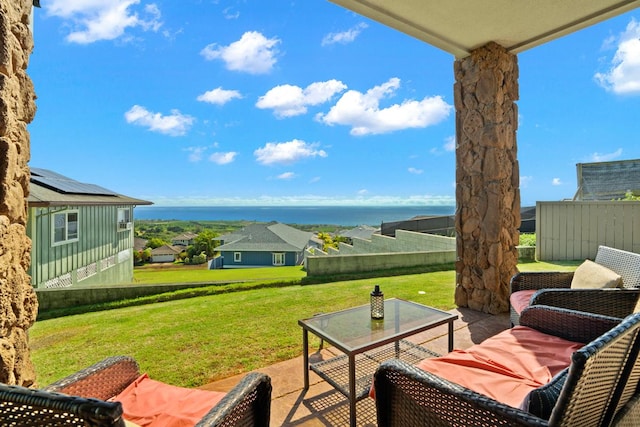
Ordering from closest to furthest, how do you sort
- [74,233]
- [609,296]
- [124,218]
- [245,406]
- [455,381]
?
[245,406], [455,381], [609,296], [74,233], [124,218]

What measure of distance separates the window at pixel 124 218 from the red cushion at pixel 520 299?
41.4 ft

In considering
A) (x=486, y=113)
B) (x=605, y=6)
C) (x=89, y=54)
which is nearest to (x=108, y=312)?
(x=486, y=113)

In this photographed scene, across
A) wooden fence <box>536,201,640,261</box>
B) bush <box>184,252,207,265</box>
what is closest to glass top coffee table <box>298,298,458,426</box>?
wooden fence <box>536,201,640,261</box>

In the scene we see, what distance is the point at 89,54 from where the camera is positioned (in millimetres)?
15391

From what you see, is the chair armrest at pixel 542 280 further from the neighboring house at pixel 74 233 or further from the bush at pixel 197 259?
the bush at pixel 197 259

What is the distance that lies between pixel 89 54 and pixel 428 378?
20.7 metres

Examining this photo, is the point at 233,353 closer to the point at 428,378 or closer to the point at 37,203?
the point at 428,378

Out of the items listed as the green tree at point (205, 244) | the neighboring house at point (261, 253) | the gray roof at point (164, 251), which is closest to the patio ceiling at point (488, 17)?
the neighboring house at point (261, 253)

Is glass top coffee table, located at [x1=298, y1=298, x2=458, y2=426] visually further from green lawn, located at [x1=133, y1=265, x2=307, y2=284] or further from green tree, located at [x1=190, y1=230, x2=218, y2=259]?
green tree, located at [x1=190, y1=230, x2=218, y2=259]

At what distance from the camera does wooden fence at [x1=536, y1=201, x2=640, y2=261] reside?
18.7 ft

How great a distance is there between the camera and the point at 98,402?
63 centimetres

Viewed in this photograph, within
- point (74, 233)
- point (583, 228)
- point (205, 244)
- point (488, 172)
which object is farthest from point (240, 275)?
point (205, 244)

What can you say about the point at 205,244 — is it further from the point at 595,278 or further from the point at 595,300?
the point at 595,300

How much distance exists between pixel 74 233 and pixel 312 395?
937 cm
